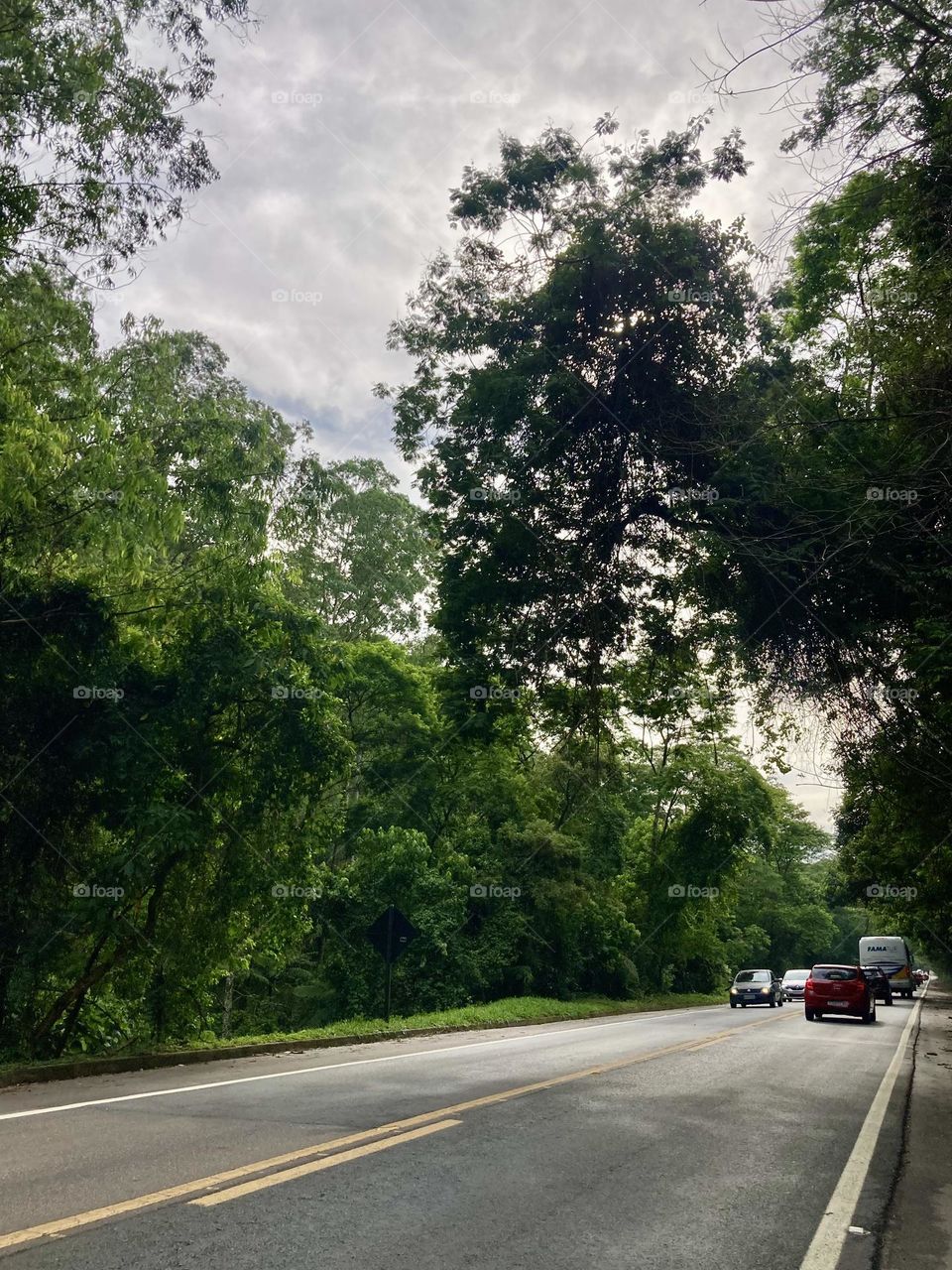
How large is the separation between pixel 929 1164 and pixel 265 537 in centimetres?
1125

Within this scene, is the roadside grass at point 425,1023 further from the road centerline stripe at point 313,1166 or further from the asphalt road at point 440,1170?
the road centerline stripe at point 313,1166

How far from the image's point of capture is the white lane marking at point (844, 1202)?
4.80m

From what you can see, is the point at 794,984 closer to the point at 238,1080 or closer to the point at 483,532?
the point at 483,532

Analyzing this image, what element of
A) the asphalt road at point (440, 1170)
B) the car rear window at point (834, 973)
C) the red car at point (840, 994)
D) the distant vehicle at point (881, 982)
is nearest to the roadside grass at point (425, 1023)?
the asphalt road at point (440, 1170)

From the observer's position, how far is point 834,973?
2642 centimetres

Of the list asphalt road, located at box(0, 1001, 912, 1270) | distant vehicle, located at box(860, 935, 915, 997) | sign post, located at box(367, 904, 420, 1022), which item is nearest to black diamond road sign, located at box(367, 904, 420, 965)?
sign post, located at box(367, 904, 420, 1022)

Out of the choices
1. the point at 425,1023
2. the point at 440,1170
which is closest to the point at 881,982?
the point at 425,1023

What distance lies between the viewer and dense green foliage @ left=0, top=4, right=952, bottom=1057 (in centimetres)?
1068

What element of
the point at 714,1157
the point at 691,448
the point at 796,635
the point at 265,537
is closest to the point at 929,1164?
the point at 714,1157

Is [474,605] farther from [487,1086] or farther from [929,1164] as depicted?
[929,1164]

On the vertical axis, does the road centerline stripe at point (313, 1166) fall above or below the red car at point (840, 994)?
above

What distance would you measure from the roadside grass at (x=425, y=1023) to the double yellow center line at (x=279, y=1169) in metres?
5.06

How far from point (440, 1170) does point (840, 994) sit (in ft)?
76.1

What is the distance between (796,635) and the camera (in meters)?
13.3
